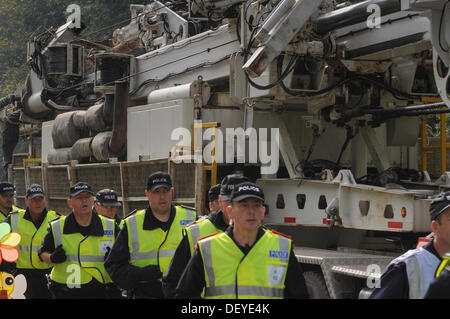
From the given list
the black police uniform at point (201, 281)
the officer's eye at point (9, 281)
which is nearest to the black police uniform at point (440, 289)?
the black police uniform at point (201, 281)

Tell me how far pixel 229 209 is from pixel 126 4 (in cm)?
2650

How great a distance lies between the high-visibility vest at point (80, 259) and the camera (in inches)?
258

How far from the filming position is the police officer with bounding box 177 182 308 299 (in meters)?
4.26

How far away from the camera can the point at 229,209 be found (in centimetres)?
443

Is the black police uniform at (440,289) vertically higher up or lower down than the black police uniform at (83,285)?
higher up

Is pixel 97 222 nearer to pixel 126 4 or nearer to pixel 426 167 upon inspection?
pixel 426 167

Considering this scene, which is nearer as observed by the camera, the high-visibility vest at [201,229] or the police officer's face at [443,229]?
the police officer's face at [443,229]

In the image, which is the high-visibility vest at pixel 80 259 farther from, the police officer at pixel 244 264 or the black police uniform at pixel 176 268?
the police officer at pixel 244 264

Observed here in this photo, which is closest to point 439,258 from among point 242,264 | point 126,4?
point 242,264

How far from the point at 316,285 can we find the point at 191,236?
101 inches

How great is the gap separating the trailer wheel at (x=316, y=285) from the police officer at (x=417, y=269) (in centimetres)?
362

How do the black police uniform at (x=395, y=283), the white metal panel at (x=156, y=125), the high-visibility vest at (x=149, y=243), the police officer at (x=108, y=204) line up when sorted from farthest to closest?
the white metal panel at (x=156, y=125) < the police officer at (x=108, y=204) < the high-visibility vest at (x=149, y=243) < the black police uniform at (x=395, y=283)
